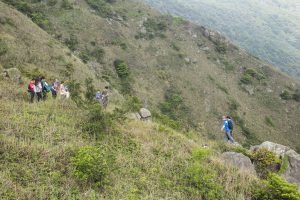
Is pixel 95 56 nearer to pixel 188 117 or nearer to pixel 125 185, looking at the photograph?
pixel 188 117

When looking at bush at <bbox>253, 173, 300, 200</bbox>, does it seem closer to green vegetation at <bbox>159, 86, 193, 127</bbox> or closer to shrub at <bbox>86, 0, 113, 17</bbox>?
green vegetation at <bbox>159, 86, 193, 127</bbox>

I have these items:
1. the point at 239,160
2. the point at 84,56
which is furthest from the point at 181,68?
the point at 239,160

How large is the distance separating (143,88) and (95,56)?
10222 mm

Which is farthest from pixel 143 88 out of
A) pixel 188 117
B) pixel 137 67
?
pixel 188 117

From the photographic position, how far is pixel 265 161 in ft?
36.7

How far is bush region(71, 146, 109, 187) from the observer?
6480mm

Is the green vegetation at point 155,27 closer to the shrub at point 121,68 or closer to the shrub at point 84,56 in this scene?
the shrub at point 121,68

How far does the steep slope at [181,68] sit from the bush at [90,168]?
3872 cm

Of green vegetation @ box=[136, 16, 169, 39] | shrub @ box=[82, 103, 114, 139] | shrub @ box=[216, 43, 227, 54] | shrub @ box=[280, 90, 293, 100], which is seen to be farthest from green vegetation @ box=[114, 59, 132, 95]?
shrub @ box=[82, 103, 114, 139]

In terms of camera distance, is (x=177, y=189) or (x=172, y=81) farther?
(x=172, y=81)

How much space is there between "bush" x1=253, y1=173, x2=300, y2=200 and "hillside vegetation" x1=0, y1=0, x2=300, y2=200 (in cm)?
3

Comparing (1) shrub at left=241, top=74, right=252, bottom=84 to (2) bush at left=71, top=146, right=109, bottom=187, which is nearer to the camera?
(2) bush at left=71, top=146, right=109, bottom=187

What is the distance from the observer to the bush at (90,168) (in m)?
6.48

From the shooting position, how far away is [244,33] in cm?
19188
